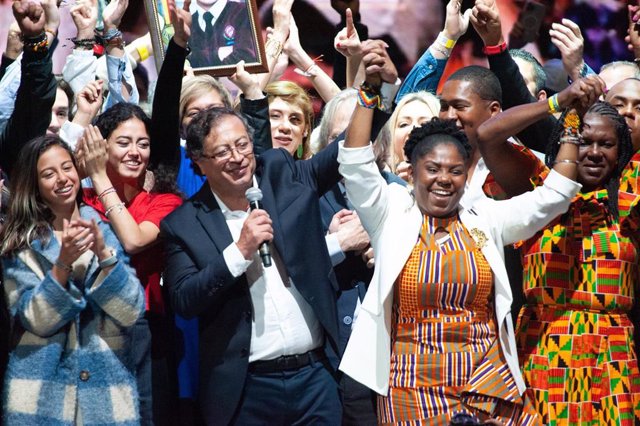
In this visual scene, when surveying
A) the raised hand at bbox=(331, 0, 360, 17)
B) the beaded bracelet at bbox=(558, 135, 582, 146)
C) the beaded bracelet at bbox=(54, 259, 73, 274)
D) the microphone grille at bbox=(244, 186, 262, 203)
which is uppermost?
the raised hand at bbox=(331, 0, 360, 17)

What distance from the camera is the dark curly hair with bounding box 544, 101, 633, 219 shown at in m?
4.91

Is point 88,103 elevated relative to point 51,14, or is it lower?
lower

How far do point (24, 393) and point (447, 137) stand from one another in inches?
80.0

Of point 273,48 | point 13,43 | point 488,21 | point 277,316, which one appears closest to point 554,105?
point 488,21

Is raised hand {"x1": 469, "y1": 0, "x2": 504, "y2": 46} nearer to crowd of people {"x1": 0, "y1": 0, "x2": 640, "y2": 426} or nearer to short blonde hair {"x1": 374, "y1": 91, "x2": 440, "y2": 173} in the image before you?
crowd of people {"x1": 0, "y1": 0, "x2": 640, "y2": 426}

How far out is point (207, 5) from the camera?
6.23 meters

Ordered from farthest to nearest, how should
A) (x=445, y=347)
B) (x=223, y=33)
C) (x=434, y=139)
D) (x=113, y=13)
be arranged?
(x=223, y=33) < (x=113, y=13) < (x=434, y=139) < (x=445, y=347)

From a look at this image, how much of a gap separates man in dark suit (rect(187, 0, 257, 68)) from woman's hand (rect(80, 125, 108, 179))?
1.39 metres

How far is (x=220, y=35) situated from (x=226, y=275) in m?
2.16

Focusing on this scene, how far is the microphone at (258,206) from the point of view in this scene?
4.42m

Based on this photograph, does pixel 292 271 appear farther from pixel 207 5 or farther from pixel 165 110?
pixel 207 5

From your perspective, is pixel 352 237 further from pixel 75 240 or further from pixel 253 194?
pixel 75 240

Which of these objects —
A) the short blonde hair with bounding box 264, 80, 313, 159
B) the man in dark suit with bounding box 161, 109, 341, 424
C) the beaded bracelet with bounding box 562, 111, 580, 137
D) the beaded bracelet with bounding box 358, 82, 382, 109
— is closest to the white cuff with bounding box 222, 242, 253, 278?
the man in dark suit with bounding box 161, 109, 341, 424

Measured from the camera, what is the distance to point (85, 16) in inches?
241
